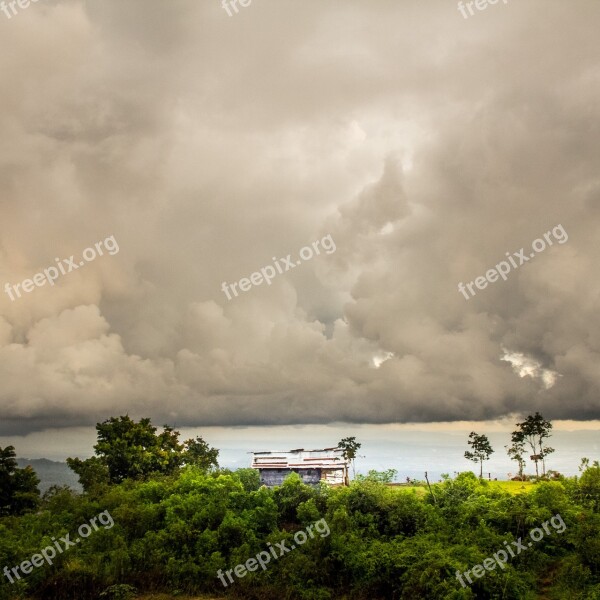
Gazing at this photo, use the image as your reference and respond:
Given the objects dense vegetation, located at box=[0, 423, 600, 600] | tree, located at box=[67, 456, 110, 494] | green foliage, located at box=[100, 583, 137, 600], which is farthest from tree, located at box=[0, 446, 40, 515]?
green foliage, located at box=[100, 583, 137, 600]

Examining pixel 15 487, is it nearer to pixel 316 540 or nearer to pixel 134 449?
pixel 134 449

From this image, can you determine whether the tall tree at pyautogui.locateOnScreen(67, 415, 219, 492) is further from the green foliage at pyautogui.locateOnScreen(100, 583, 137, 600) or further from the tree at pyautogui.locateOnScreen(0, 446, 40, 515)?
the green foliage at pyautogui.locateOnScreen(100, 583, 137, 600)

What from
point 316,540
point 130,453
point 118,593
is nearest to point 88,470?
point 130,453

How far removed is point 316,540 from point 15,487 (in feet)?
85.2

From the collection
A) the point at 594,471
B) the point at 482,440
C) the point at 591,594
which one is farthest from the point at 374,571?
the point at 482,440

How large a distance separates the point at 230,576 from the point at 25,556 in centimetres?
906

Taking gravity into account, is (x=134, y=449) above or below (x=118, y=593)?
above

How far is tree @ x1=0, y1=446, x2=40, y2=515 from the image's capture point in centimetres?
3928

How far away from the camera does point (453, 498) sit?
29.6m

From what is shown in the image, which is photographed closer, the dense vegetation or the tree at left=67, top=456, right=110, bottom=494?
the dense vegetation

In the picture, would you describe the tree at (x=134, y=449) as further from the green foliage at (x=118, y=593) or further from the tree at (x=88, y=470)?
the green foliage at (x=118, y=593)

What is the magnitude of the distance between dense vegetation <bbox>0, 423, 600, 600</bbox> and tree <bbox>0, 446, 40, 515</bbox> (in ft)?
26.4

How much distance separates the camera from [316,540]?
2547 centimetres

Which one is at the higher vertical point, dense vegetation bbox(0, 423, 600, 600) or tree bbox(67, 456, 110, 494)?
tree bbox(67, 456, 110, 494)
